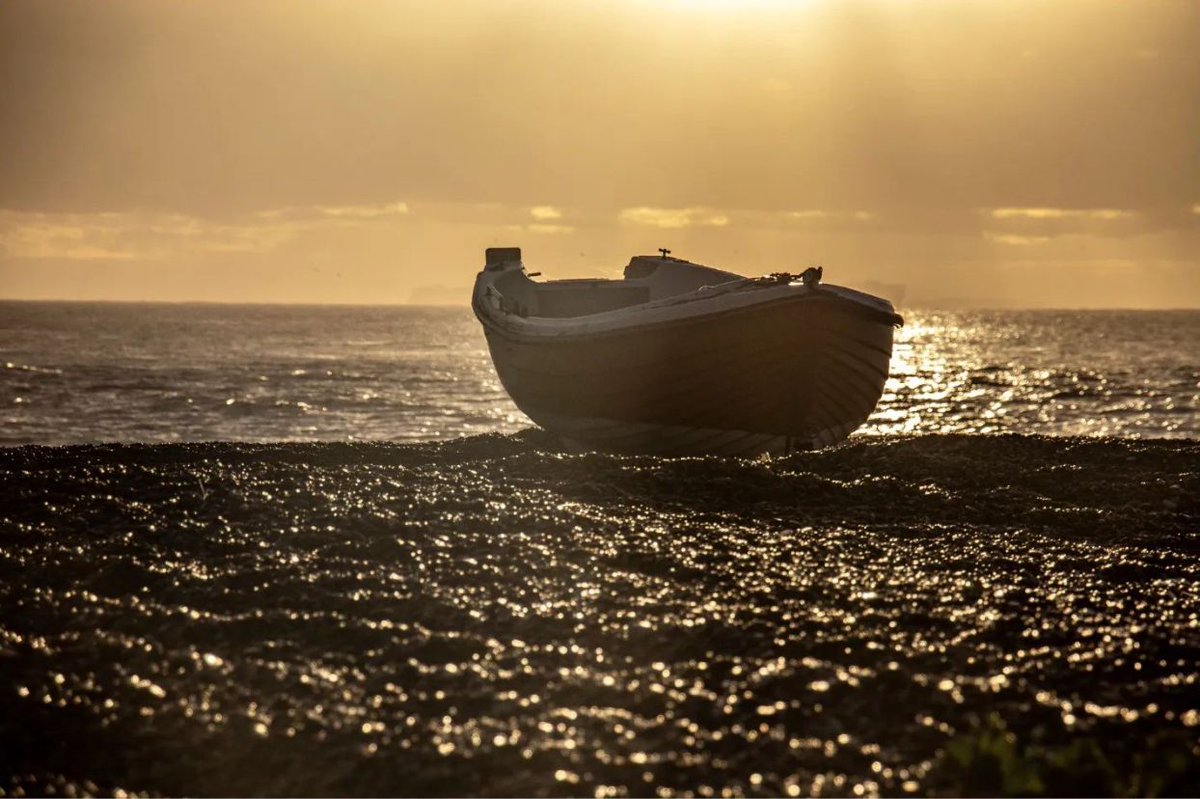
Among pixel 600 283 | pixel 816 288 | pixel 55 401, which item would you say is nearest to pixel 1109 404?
pixel 600 283

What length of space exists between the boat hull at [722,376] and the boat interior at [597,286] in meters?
3.51

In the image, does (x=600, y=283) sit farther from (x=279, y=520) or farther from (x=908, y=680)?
(x=908, y=680)

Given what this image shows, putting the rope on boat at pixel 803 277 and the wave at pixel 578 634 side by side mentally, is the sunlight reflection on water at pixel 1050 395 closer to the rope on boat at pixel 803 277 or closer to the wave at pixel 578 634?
the rope on boat at pixel 803 277

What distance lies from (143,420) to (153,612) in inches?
908

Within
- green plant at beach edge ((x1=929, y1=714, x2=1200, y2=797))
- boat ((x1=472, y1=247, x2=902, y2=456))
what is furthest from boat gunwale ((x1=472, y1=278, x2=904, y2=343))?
green plant at beach edge ((x1=929, y1=714, x2=1200, y2=797))

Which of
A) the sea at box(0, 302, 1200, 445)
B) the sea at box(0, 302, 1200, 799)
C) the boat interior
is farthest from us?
the sea at box(0, 302, 1200, 445)

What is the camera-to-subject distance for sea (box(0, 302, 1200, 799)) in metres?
4.87

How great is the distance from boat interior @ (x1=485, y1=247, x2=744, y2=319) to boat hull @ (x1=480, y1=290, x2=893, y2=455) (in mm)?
3511

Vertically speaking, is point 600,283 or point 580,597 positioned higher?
point 600,283

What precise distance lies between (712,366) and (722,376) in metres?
0.21

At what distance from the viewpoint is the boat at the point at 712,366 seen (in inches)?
554

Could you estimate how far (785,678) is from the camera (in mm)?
5691

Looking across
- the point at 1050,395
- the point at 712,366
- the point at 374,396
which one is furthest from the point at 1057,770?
the point at 1050,395

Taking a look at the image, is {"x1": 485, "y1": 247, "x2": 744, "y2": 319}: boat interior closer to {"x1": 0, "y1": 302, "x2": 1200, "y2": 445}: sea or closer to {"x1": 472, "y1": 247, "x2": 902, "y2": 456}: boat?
{"x1": 472, "y1": 247, "x2": 902, "y2": 456}: boat
